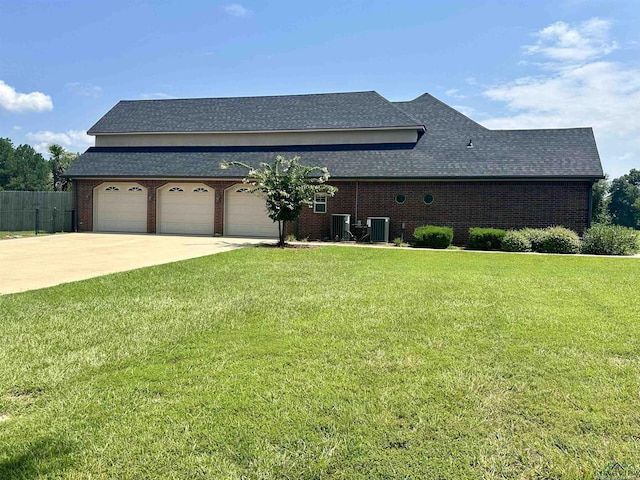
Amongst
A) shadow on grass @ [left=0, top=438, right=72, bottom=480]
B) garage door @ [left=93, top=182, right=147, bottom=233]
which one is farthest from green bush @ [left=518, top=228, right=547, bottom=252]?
garage door @ [left=93, top=182, right=147, bottom=233]

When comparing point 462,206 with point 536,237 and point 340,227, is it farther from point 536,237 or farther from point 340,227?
point 340,227

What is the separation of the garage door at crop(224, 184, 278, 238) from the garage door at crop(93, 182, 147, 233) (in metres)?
4.55

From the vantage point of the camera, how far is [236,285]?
8422 millimetres

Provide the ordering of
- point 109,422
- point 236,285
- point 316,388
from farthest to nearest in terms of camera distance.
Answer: point 236,285 → point 316,388 → point 109,422

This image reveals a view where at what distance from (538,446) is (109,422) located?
9.49 ft

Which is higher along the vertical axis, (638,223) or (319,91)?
(319,91)

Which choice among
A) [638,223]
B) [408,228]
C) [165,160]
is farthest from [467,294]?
[638,223]

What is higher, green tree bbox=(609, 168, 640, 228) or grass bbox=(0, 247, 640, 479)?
green tree bbox=(609, 168, 640, 228)

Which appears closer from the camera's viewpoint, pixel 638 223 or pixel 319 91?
pixel 319 91

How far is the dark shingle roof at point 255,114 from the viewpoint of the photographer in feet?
74.0

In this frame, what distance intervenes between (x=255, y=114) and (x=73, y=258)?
1473cm

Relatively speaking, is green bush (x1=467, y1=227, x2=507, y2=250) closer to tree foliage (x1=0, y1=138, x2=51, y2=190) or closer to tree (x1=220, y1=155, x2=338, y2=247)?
tree (x1=220, y1=155, x2=338, y2=247)

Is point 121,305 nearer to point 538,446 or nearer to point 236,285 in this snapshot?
point 236,285

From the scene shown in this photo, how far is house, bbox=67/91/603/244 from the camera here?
60.2 feet
